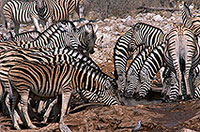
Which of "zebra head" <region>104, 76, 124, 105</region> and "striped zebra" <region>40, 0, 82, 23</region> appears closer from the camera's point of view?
"zebra head" <region>104, 76, 124, 105</region>

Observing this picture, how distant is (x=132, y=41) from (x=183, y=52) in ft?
14.1

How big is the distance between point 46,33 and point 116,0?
35.3 feet

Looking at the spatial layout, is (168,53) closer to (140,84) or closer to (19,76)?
(140,84)

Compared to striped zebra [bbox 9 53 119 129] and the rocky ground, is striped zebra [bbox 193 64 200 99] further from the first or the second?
striped zebra [bbox 9 53 119 129]

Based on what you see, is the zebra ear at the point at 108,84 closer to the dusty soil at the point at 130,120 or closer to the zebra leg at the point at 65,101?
the dusty soil at the point at 130,120

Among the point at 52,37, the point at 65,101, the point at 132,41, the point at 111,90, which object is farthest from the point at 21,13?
the point at 65,101

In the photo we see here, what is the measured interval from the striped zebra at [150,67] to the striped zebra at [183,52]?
1159 millimetres

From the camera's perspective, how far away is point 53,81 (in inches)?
272

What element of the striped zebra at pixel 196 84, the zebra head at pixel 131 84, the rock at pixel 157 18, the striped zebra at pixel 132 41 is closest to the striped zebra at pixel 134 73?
the zebra head at pixel 131 84

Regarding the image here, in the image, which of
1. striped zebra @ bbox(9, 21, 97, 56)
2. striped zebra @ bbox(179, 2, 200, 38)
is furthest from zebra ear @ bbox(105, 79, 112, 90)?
striped zebra @ bbox(179, 2, 200, 38)

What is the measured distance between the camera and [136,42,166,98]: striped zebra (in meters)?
9.71

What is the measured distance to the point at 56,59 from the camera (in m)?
8.11

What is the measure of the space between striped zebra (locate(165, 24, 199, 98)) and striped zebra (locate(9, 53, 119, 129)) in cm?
175

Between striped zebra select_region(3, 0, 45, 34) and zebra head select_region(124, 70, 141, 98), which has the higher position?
striped zebra select_region(3, 0, 45, 34)
